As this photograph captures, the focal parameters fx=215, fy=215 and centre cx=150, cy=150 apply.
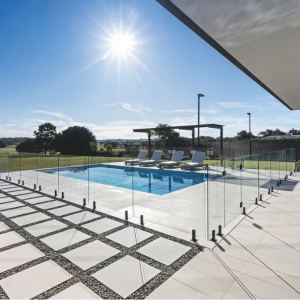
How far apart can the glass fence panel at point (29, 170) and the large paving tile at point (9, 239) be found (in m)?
4.72

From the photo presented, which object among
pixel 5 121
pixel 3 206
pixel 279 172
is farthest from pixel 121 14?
pixel 5 121

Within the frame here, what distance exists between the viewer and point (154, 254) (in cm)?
322

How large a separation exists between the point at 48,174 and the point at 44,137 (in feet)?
77.3

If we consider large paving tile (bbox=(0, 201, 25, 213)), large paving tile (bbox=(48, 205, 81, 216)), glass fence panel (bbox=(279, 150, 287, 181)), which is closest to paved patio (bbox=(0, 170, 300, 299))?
large paving tile (bbox=(48, 205, 81, 216))

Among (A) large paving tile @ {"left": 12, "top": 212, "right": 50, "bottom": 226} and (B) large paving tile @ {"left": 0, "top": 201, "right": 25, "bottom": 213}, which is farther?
(B) large paving tile @ {"left": 0, "top": 201, "right": 25, "bottom": 213}

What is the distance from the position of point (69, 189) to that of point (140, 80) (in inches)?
309

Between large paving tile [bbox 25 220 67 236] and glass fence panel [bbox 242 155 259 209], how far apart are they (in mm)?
4213

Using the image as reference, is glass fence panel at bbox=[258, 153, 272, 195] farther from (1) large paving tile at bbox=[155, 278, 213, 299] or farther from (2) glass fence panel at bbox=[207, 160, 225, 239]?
(1) large paving tile at bbox=[155, 278, 213, 299]

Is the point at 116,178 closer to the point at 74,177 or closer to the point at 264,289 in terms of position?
the point at 74,177

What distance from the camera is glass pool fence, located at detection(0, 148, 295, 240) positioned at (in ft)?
13.8

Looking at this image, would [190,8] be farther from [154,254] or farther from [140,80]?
[140,80]

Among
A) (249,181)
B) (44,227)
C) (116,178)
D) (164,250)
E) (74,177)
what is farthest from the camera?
(116,178)

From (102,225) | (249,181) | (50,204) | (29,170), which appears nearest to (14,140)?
(29,170)

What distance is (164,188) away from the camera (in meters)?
8.23
